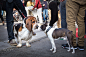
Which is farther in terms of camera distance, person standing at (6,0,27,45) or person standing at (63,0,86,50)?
person standing at (6,0,27,45)

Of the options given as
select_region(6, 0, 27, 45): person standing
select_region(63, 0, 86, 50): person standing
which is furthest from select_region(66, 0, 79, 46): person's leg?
select_region(6, 0, 27, 45): person standing

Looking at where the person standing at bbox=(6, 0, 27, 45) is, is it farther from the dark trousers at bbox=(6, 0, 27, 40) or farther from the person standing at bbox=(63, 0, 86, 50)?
the person standing at bbox=(63, 0, 86, 50)

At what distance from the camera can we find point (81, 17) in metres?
2.66

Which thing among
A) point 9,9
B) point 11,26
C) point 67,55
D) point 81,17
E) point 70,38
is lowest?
point 67,55

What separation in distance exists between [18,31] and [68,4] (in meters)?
1.49

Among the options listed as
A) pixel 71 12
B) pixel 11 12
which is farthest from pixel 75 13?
pixel 11 12

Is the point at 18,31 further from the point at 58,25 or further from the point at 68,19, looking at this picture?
the point at 58,25

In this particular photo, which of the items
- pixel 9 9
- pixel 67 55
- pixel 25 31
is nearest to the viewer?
pixel 67 55

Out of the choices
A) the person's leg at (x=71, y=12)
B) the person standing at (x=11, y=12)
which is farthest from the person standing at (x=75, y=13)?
the person standing at (x=11, y=12)

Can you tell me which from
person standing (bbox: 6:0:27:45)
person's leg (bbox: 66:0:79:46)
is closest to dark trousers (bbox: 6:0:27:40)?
person standing (bbox: 6:0:27:45)

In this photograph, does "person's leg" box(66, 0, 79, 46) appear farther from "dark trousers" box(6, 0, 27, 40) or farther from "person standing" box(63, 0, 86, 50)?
"dark trousers" box(6, 0, 27, 40)

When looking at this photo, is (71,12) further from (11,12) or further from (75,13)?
(11,12)

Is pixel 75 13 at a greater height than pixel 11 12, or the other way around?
pixel 11 12

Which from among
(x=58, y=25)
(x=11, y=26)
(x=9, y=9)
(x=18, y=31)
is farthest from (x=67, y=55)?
(x=58, y=25)
